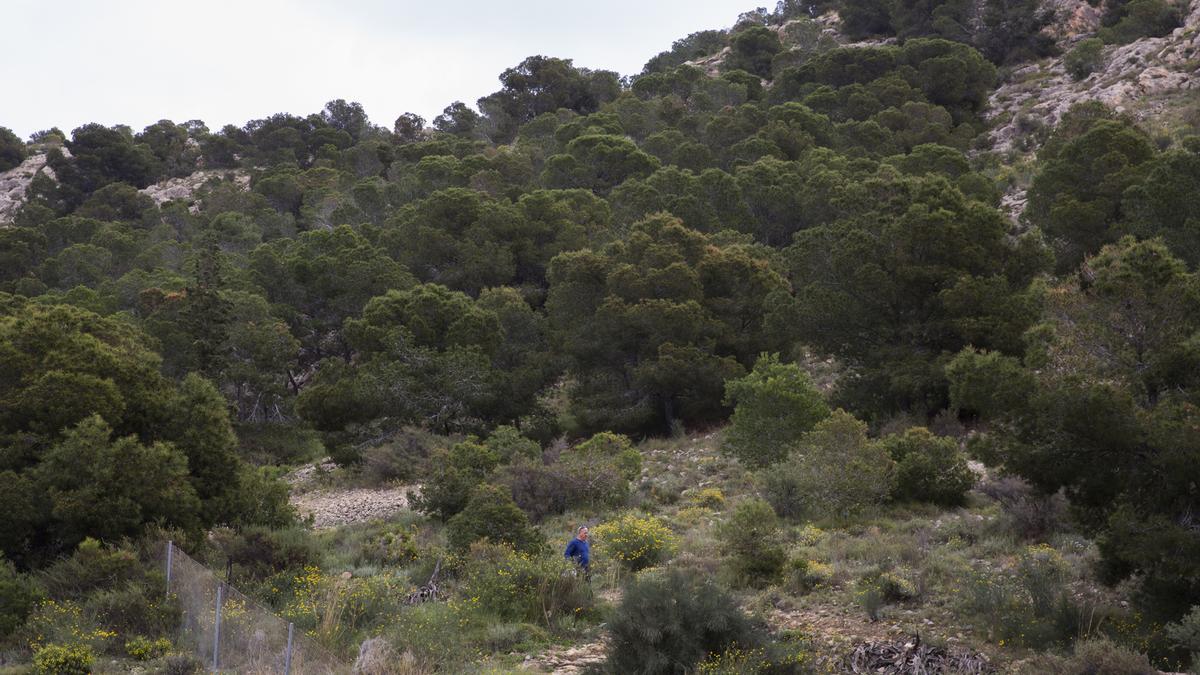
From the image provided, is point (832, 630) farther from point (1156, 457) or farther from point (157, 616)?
point (157, 616)

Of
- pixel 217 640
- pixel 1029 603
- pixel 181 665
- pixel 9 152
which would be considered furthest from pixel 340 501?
A: pixel 9 152

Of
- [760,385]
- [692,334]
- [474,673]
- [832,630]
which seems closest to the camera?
[474,673]

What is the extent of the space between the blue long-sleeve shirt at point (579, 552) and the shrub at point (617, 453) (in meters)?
7.50

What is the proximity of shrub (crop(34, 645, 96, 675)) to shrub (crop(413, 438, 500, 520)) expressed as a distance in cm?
966

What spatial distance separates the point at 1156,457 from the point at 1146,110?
36.7m

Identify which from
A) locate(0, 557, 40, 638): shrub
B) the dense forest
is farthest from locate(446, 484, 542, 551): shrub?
locate(0, 557, 40, 638): shrub

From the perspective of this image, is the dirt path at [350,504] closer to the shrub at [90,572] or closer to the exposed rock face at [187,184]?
the shrub at [90,572]

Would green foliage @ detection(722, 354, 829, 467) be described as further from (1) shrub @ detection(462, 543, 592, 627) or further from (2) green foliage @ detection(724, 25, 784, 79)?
(2) green foliage @ detection(724, 25, 784, 79)

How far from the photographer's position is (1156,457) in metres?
10.4

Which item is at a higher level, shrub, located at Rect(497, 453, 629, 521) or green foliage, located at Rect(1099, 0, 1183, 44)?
green foliage, located at Rect(1099, 0, 1183, 44)

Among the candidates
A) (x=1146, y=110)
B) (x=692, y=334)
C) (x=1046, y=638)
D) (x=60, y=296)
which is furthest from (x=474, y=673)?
(x=1146, y=110)

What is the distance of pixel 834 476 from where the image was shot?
17281 millimetres

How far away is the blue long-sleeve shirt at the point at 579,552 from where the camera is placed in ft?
45.5

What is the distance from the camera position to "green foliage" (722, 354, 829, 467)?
70.9 ft
